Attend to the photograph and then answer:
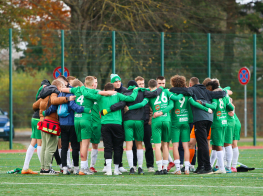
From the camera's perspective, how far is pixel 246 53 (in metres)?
20.2

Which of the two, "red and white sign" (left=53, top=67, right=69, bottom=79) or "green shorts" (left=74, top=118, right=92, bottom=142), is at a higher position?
"red and white sign" (left=53, top=67, right=69, bottom=79)

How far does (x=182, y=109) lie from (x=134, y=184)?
88.0 inches

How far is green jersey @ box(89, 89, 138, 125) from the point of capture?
8.88m

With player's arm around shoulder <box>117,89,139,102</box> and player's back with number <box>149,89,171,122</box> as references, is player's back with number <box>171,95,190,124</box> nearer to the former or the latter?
player's back with number <box>149,89,171,122</box>

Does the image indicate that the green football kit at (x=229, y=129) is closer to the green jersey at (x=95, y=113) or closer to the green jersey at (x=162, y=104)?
the green jersey at (x=162, y=104)

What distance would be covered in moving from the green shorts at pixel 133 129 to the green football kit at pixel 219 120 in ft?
4.57

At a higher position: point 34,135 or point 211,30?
point 211,30

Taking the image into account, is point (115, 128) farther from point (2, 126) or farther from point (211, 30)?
point (211, 30)

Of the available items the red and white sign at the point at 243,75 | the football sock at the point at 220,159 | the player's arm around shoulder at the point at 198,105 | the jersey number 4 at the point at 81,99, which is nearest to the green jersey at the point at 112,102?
the jersey number 4 at the point at 81,99

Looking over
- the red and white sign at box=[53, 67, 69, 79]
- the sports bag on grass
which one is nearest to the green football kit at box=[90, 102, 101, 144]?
the sports bag on grass

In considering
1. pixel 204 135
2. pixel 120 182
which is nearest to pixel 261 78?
pixel 204 135

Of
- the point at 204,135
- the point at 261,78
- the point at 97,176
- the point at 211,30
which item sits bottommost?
the point at 97,176

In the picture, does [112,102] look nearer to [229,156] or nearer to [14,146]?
[229,156]

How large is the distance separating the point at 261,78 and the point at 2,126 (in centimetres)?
1336
